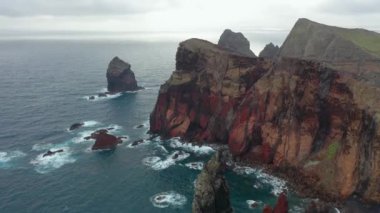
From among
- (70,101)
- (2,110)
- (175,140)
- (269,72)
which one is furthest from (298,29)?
(2,110)

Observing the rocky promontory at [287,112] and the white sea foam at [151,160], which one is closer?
the rocky promontory at [287,112]

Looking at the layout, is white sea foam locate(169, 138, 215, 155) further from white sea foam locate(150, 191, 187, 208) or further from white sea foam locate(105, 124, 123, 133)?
white sea foam locate(150, 191, 187, 208)

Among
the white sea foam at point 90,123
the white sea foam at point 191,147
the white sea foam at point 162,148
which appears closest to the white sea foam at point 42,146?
the white sea foam at point 90,123

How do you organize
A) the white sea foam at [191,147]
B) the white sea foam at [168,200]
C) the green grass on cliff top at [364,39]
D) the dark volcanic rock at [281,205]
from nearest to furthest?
the dark volcanic rock at [281,205] → the white sea foam at [168,200] → the white sea foam at [191,147] → the green grass on cliff top at [364,39]

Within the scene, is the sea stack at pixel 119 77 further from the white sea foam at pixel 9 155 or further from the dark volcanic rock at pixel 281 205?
the dark volcanic rock at pixel 281 205

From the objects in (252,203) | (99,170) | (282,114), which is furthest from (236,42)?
(252,203)

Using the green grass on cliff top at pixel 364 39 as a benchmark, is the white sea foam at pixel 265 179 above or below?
below

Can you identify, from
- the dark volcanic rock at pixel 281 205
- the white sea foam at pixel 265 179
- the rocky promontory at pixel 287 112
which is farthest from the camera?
the white sea foam at pixel 265 179

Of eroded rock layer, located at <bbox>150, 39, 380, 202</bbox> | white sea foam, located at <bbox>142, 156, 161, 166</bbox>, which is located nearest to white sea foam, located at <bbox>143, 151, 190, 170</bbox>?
white sea foam, located at <bbox>142, 156, 161, 166</bbox>
